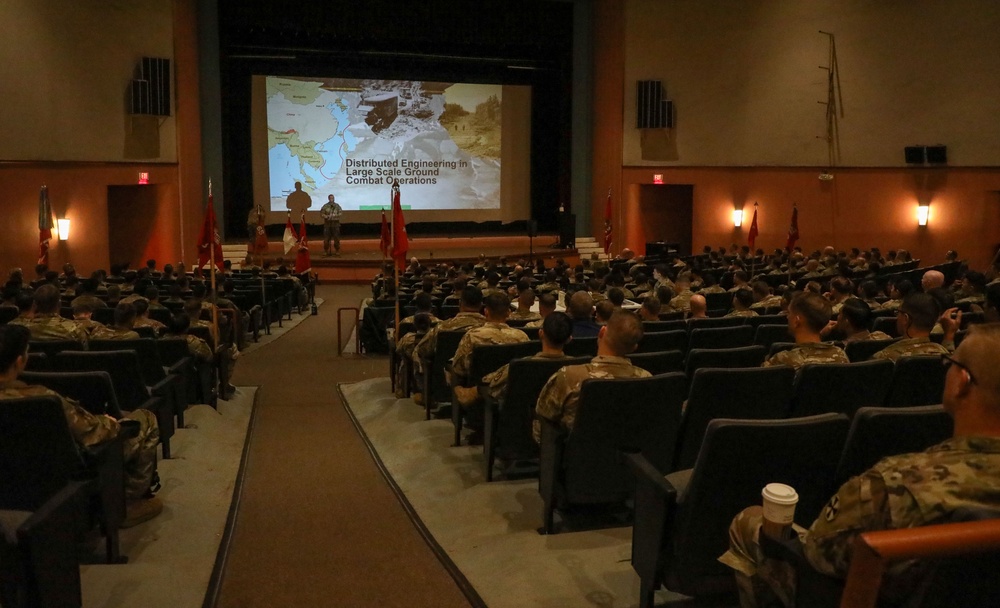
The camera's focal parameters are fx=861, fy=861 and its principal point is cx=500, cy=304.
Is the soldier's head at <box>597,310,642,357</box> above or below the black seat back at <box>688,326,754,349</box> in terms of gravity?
above

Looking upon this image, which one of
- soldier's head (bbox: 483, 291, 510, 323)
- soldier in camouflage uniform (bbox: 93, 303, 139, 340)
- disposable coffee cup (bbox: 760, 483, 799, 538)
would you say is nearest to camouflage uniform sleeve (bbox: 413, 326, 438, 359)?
soldier's head (bbox: 483, 291, 510, 323)

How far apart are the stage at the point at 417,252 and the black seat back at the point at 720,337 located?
13320mm

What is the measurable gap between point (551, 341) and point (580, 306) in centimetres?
170

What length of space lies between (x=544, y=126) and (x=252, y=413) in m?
17.4

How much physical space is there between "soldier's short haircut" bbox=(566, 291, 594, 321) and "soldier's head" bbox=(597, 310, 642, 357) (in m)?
2.28

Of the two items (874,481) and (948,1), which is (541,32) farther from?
(874,481)

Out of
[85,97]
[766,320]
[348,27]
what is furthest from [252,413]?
[348,27]

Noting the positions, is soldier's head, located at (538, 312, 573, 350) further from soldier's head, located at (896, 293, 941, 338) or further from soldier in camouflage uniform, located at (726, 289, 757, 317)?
soldier in camouflage uniform, located at (726, 289, 757, 317)

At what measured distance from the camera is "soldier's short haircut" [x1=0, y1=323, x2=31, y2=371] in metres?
3.51

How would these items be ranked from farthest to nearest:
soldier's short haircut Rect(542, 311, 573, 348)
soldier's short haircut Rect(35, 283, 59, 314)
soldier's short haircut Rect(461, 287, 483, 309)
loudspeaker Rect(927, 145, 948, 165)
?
1. loudspeaker Rect(927, 145, 948, 165)
2. soldier's short haircut Rect(461, 287, 483, 309)
3. soldier's short haircut Rect(35, 283, 59, 314)
4. soldier's short haircut Rect(542, 311, 573, 348)

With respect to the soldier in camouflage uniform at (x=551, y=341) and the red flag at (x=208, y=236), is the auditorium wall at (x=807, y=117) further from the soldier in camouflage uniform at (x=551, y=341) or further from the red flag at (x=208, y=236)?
the soldier in camouflage uniform at (x=551, y=341)

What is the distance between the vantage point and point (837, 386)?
14.2 ft

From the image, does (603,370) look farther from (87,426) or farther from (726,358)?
(87,426)

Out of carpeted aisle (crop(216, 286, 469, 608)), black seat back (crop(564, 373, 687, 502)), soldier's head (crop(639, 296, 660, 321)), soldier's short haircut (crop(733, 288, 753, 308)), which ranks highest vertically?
soldier's short haircut (crop(733, 288, 753, 308))
